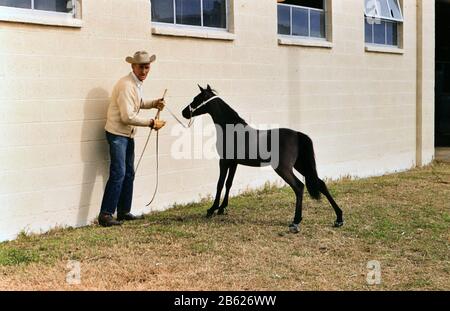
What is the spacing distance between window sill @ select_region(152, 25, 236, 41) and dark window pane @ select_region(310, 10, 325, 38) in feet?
7.96

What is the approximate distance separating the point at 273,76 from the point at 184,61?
200 cm

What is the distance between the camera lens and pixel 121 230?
23.6 feet

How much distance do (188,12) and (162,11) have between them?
491mm

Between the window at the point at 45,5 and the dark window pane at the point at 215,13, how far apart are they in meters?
2.30

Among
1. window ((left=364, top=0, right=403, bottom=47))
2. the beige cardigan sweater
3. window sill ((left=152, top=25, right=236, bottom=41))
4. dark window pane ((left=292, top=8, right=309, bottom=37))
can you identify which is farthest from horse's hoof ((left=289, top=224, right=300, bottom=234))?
window ((left=364, top=0, right=403, bottom=47))

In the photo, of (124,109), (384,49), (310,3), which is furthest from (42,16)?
(384,49)

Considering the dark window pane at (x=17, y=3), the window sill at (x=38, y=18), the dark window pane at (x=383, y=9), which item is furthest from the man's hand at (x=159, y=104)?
the dark window pane at (x=383, y=9)

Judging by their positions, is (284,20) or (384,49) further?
(384,49)

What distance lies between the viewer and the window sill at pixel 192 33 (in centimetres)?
816

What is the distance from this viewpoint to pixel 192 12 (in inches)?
347

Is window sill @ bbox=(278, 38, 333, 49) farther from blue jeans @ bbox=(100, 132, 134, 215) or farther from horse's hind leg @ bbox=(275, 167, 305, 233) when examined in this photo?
blue jeans @ bbox=(100, 132, 134, 215)

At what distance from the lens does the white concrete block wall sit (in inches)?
269

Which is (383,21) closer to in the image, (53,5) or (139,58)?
(139,58)

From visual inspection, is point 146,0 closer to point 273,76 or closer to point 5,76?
point 5,76
